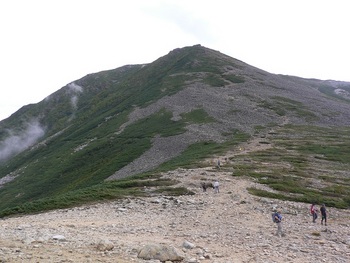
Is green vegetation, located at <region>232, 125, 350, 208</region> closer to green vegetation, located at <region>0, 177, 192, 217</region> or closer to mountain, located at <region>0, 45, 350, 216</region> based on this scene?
mountain, located at <region>0, 45, 350, 216</region>

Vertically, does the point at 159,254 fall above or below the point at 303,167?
above

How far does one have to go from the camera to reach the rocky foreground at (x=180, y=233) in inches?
675

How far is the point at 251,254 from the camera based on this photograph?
20125 millimetres

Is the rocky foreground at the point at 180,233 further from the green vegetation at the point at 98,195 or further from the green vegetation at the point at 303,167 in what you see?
the green vegetation at the point at 303,167

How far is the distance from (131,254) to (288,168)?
4340 centimetres

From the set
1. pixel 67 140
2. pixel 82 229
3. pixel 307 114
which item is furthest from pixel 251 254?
pixel 67 140

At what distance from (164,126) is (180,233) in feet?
252

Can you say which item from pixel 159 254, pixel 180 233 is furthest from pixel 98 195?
pixel 159 254

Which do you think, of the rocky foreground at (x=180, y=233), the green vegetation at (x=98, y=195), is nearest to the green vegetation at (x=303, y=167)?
the rocky foreground at (x=180, y=233)

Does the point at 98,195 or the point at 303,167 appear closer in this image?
the point at 98,195

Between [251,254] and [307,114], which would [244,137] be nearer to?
[307,114]

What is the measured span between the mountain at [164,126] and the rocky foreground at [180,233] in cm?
2051

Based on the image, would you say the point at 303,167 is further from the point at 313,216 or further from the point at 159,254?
the point at 159,254

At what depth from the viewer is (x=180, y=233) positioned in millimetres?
24391
